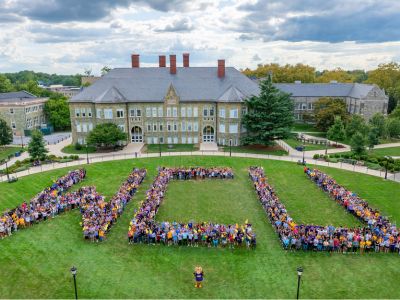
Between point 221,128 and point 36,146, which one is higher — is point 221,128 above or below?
above

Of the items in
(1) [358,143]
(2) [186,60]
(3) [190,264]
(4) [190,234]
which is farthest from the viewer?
(2) [186,60]

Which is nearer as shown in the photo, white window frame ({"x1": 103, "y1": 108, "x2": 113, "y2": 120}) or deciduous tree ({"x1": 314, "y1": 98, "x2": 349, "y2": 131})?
white window frame ({"x1": 103, "y1": 108, "x2": 113, "y2": 120})

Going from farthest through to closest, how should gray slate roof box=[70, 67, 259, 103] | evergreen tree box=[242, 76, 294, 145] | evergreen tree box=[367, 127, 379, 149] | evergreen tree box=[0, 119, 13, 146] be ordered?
gray slate roof box=[70, 67, 259, 103]
evergreen tree box=[0, 119, 13, 146]
evergreen tree box=[242, 76, 294, 145]
evergreen tree box=[367, 127, 379, 149]

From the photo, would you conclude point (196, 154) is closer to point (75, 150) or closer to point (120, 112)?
point (120, 112)

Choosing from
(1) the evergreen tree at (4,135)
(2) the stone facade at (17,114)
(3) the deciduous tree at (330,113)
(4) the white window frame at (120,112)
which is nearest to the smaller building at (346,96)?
(3) the deciduous tree at (330,113)

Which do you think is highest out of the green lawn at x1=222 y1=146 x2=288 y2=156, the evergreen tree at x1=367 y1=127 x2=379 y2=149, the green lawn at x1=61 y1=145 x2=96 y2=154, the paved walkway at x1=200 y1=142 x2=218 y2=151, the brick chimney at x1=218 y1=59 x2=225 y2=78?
the brick chimney at x1=218 y1=59 x2=225 y2=78

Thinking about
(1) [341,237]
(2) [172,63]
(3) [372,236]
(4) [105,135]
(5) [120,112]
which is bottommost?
(3) [372,236]

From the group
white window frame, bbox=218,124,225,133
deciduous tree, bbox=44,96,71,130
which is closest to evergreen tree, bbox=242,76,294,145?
white window frame, bbox=218,124,225,133

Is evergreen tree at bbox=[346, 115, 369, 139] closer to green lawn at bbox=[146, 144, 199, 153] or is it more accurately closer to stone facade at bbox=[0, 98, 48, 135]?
green lawn at bbox=[146, 144, 199, 153]

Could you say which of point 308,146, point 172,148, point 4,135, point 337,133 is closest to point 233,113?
point 172,148
